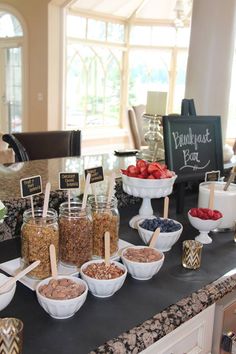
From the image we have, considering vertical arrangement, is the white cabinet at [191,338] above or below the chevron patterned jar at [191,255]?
below

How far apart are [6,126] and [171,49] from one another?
12.3ft

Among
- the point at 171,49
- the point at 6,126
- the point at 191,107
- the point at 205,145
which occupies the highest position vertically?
the point at 171,49

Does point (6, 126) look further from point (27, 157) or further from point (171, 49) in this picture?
point (27, 157)

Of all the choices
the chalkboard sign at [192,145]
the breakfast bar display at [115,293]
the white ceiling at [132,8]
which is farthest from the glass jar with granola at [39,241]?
the white ceiling at [132,8]

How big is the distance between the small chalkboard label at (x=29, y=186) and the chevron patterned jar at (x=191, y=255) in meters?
0.48

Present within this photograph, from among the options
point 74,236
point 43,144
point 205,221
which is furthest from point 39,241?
point 43,144

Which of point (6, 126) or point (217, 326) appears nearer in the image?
point (217, 326)

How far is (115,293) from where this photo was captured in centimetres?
106

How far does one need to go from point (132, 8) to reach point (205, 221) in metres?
7.60

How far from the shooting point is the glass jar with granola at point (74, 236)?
3.76ft

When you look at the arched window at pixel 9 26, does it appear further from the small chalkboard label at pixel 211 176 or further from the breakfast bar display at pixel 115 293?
the breakfast bar display at pixel 115 293

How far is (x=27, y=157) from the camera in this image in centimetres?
239

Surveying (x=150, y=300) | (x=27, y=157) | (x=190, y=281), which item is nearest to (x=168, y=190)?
(x=190, y=281)

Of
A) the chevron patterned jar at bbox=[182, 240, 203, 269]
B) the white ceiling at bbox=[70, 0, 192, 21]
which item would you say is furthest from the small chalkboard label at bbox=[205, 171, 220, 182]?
the white ceiling at bbox=[70, 0, 192, 21]
